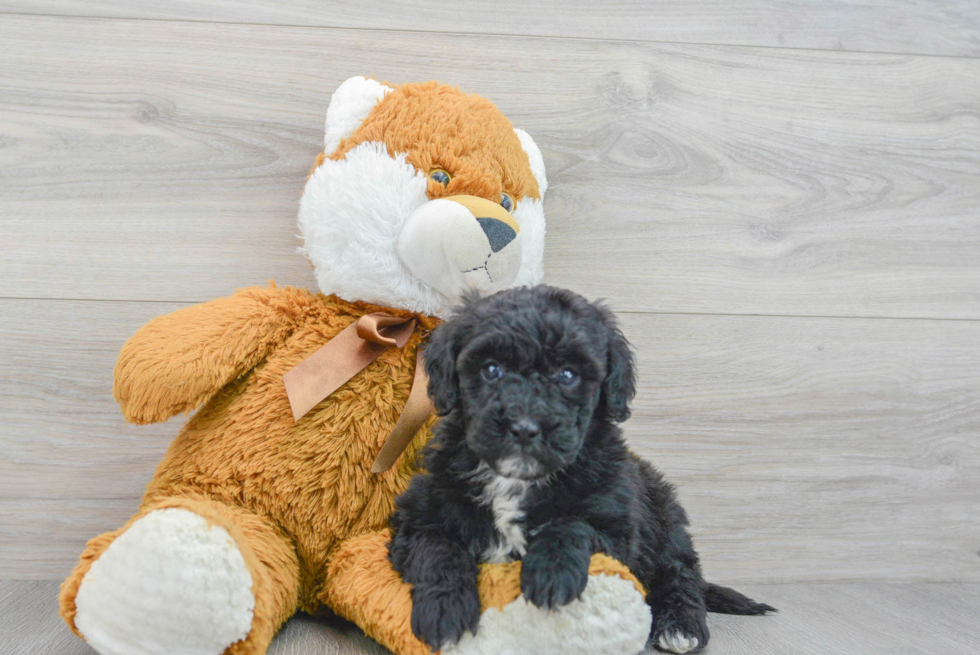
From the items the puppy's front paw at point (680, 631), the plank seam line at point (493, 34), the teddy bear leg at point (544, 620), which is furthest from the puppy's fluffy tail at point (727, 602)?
the plank seam line at point (493, 34)

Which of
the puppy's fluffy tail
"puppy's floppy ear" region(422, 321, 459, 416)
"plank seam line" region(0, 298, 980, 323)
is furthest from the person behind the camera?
"plank seam line" region(0, 298, 980, 323)

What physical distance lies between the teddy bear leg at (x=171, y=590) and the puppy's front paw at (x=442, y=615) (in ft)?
0.68

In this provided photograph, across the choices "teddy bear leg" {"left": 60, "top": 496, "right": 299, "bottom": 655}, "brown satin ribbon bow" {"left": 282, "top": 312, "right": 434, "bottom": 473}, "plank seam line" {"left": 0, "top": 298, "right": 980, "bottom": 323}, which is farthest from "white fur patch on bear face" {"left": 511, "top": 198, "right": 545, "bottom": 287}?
"teddy bear leg" {"left": 60, "top": 496, "right": 299, "bottom": 655}

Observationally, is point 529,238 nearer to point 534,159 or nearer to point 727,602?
point 534,159

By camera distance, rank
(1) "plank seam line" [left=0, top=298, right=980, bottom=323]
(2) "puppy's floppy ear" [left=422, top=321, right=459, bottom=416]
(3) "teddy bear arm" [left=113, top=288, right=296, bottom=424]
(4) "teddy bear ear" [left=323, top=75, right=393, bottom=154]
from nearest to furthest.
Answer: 1. (2) "puppy's floppy ear" [left=422, top=321, right=459, bottom=416]
2. (3) "teddy bear arm" [left=113, top=288, right=296, bottom=424]
3. (4) "teddy bear ear" [left=323, top=75, right=393, bottom=154]
4. (1) "plank seam line" [left=0, top=298, right=980, bottom=323]

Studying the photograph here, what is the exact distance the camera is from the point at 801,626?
128cm

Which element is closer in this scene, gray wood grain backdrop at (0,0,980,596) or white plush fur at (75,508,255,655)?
white plush fur at (75,508,255,655)

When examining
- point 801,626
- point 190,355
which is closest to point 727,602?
point 801,626

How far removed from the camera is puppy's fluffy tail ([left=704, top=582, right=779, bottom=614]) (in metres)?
1.31

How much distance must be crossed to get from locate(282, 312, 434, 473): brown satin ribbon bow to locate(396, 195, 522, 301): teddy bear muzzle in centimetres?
12

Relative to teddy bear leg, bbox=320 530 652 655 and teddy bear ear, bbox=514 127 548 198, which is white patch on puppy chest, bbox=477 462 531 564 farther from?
teddy bear ear, bbox=514 127 548 198

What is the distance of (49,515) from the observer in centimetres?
144

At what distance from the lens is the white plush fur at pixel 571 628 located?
2.89 feet

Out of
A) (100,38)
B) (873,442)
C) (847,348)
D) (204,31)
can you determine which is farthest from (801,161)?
(100,38)
